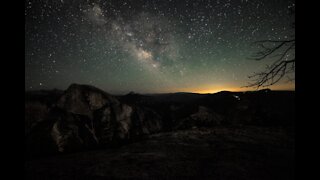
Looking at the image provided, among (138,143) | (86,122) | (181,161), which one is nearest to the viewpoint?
(181,161)

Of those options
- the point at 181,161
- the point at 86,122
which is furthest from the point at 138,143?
the point at 181,161

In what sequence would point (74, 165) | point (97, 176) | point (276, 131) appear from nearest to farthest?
1. point (97, 176)
2. point (74, 165)
3. point (276, 131)

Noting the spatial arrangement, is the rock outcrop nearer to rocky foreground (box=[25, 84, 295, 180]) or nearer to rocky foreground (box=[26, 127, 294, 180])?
rocky foreground (box=[25, 84, 295, 180])

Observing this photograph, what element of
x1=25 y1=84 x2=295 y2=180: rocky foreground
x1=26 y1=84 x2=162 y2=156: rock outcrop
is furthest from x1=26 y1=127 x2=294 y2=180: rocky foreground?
x1=26 y1=84 x2=162 y2=156: rock outcrop

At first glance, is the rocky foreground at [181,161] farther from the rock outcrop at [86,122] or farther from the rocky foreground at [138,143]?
the rock outcrop at [86,122]

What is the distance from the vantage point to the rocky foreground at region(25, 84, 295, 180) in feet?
19.7

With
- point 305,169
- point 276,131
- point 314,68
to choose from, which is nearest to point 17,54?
point 314,68

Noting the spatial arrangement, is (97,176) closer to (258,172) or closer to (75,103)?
(258,172)

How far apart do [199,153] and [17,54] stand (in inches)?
289

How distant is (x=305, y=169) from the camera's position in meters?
1.54

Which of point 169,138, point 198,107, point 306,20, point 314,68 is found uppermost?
point 306,20

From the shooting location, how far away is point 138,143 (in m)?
9.62

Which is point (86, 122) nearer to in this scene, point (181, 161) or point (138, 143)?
point (138, 143)

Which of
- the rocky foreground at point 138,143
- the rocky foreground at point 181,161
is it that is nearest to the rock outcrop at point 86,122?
the rocky foreground at point 138,143
